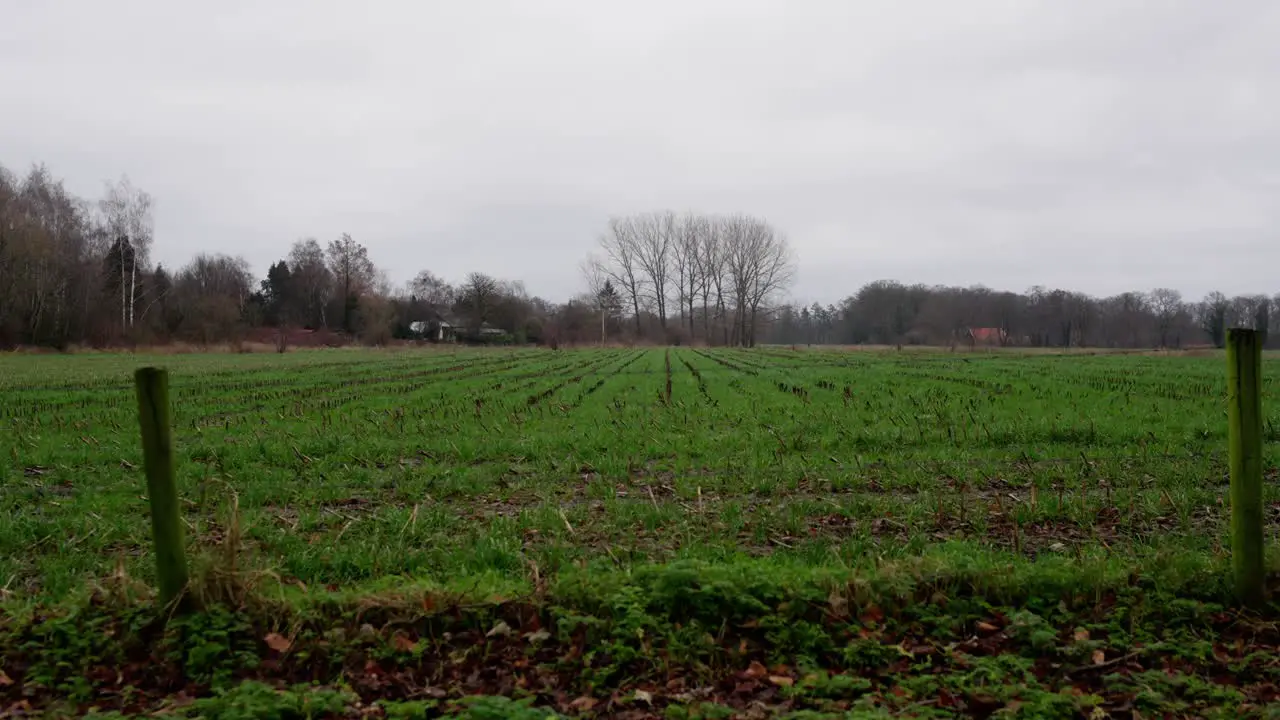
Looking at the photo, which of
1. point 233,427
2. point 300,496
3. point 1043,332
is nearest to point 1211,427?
point 300,496

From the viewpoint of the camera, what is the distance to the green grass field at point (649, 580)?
3.59 meters

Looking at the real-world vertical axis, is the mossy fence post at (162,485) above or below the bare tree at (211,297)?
below

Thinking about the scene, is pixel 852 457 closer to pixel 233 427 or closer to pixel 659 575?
pixel 659 575

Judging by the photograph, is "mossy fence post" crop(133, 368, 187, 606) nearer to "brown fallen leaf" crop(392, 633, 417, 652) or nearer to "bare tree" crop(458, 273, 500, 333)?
"brown fallen leaf" crop(392, 633, 417, 652)

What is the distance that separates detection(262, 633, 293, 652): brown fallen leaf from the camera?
153 inches

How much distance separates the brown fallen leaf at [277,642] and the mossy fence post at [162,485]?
0.58 metres

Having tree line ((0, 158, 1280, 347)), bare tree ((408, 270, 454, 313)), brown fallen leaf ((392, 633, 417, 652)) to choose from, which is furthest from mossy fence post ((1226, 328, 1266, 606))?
bare tree ((408, 270, 454, 313))

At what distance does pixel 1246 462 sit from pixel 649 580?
349cm

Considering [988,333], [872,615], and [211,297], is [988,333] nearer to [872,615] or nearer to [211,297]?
[211,297]

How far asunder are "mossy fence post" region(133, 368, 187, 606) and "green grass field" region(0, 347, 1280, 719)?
14cm

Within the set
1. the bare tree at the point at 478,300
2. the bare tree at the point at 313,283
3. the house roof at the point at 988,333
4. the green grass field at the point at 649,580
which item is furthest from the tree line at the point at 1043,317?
the green grass field at the point at 649,580

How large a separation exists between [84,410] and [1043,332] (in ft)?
410

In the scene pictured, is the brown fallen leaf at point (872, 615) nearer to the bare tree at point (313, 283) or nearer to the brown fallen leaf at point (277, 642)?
the brown fallen leaf at point (277, 642)

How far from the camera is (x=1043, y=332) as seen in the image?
115 m
